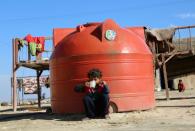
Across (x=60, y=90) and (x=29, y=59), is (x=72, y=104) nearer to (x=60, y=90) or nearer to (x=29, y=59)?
(x=60, y=90)

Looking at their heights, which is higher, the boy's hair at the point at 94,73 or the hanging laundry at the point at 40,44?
the hanging laundry at the point at 40,44

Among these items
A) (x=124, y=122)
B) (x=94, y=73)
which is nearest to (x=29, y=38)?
(x=94, y=73)

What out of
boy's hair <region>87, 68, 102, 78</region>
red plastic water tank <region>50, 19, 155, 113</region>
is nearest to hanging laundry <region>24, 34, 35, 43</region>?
red plastic water tank <region>50, 19, 155, 113</region>

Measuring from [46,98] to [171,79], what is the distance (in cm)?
888

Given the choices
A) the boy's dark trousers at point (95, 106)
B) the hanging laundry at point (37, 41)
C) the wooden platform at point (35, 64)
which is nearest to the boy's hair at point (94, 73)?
the boy's dark trousers at point (95, 106)

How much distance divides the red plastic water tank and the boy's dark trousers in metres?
0.91

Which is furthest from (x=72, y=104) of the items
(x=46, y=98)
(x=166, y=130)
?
(x=46, y=98)

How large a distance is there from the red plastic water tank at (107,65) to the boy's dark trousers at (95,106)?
2.98 ft

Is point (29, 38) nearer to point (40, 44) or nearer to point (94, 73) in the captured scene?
point (40, 44)

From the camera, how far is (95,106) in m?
11.7

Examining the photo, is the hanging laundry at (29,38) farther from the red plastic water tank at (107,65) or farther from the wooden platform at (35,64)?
the red plastic water tank at (107,65)

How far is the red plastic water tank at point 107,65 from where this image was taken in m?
12.5

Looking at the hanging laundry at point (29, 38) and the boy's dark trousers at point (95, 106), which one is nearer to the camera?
the boy's dark trousers at point (95, 106)

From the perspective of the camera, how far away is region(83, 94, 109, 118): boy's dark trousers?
11.5 metres
